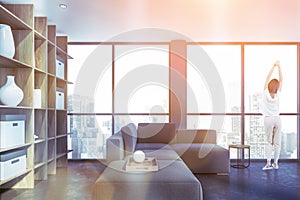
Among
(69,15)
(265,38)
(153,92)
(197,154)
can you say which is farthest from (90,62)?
(265,38)

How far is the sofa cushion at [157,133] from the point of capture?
5543 millimetres

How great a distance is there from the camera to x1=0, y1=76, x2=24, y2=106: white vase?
3.44 meters

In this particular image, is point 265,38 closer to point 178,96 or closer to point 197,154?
point 178,96

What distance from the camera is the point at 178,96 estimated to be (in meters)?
6.07

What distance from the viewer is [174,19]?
461cm

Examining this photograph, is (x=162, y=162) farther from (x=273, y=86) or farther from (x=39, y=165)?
(x=273, y=86)

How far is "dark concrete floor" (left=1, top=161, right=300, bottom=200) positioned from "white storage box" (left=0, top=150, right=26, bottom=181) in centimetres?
30

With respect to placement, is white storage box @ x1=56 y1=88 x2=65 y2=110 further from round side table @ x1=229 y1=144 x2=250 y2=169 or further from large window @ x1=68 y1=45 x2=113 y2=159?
round side table @ x1=229 y1=144 x2=250 y2=169

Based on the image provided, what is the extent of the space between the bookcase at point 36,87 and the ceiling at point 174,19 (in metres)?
0.31

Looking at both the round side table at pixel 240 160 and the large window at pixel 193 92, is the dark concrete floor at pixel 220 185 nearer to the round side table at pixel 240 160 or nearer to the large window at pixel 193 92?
the round side table at pixel 240 160

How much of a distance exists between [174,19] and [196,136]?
222 cm

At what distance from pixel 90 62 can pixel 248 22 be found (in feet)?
10.8

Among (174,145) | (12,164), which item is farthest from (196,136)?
Result: (12,164)

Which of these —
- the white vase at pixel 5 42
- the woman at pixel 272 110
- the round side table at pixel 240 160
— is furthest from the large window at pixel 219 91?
the white vase at pixel 5 42
